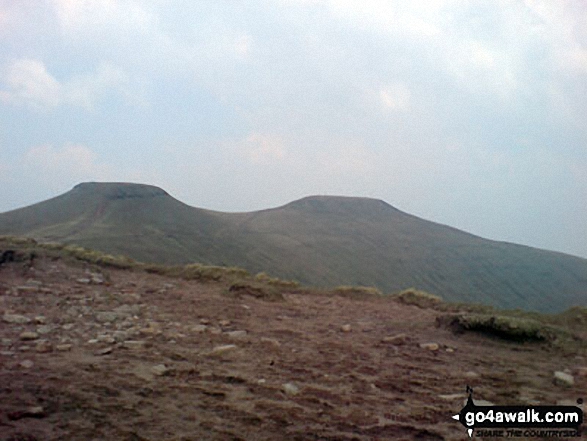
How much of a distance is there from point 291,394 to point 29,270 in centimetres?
616

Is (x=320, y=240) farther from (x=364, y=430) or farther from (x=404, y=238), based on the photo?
(x=364, y=430)

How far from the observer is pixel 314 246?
45.9 metres

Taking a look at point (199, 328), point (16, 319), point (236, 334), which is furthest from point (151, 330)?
point (16, 319)

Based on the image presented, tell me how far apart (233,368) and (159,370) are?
0.71 metres

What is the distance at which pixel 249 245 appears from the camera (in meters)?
41.5

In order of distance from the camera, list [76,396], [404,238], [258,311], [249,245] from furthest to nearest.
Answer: [404,238] → [249,245] → [258,311] → [76,396]

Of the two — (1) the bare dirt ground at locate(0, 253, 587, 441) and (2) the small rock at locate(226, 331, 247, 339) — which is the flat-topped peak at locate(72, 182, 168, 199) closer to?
(1) the bare dirt ground at locate(0, 253, 587, 441)

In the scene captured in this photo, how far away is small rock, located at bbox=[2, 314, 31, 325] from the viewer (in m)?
5.85

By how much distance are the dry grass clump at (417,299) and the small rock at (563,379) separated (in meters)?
4.17

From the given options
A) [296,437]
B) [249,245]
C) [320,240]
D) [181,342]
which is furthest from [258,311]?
[320,240]

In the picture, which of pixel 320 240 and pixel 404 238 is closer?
pixel 320 240

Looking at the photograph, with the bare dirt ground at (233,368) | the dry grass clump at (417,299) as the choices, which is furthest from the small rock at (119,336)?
the dry grass clump at (417,299)

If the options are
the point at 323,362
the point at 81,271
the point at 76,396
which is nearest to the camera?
the point at 76,396

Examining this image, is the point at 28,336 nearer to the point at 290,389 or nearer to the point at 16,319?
the point at 16,319
